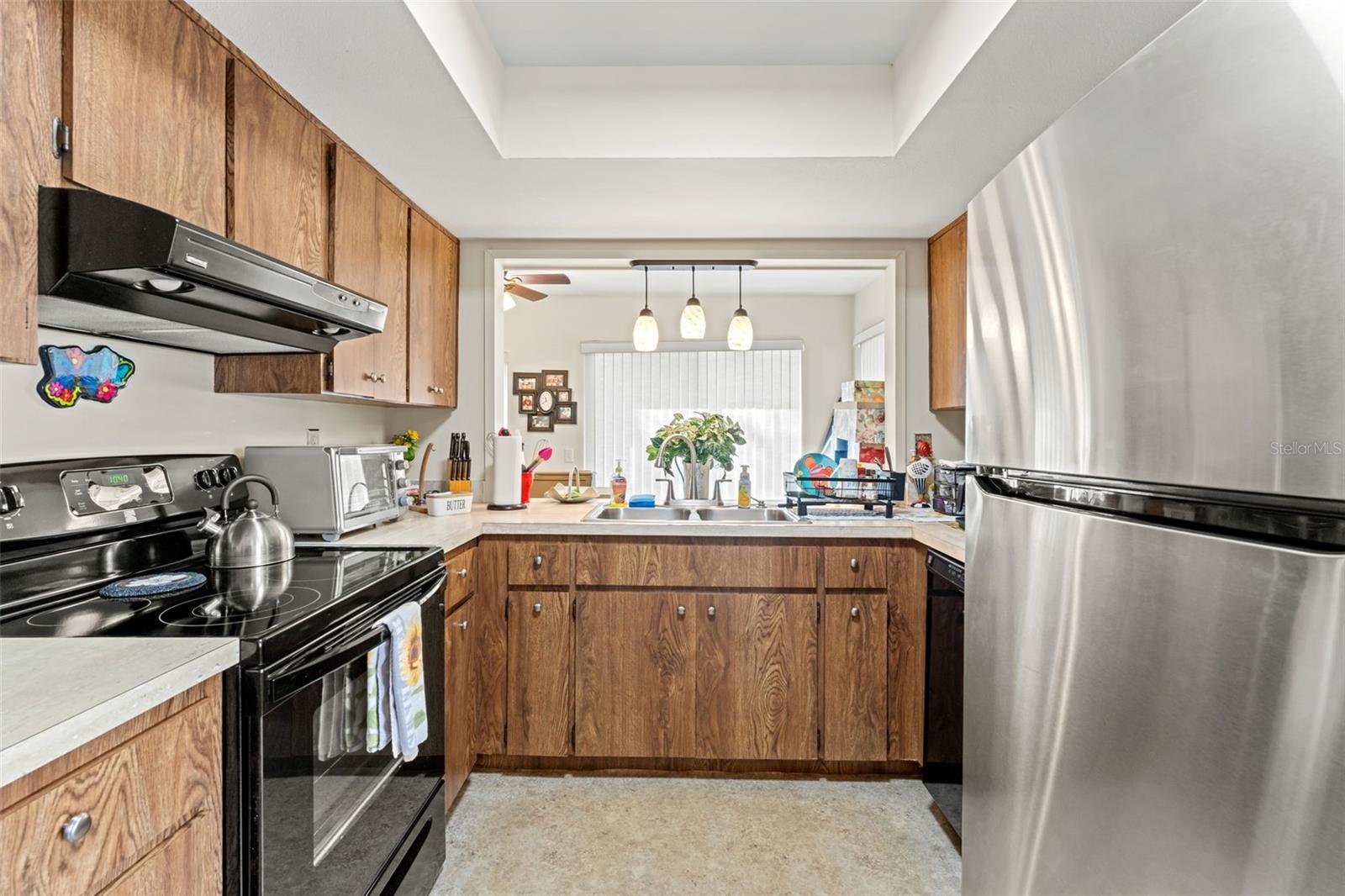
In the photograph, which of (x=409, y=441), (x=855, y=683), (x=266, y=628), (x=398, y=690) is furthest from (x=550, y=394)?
(x=266, y=628)

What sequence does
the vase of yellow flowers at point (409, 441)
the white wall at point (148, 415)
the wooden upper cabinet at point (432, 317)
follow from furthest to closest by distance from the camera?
the vase of yellow flowers at point (409, 441) → the wooden upper cabinet at point (432, 317) → the white wall at point (148, 415)

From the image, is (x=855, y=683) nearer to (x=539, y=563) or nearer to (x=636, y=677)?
(x=636, y=677)

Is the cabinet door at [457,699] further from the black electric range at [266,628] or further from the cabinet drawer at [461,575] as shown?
the black electric range at [266,628]

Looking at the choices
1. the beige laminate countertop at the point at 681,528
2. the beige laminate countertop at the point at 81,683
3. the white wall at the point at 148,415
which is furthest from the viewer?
→ the beige laminate countertop at the point at 681,528

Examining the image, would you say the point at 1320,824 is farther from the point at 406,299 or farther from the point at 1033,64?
the point at 406,299

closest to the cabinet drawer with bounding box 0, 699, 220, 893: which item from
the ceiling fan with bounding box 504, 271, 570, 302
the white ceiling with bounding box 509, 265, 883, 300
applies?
the ceiling fan with bounding box 504, 271, 570, 302

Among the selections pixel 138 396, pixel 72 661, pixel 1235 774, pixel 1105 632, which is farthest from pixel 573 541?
pixel 1235 774

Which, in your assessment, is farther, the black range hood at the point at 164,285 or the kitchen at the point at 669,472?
the black range hood at the point at 164,285

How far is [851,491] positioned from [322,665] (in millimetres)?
2057

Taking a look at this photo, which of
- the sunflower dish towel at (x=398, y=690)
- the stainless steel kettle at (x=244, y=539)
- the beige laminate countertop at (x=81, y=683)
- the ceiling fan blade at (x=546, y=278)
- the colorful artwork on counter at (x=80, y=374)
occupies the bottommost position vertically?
the sunflower dish towel at (x=398, y=690)

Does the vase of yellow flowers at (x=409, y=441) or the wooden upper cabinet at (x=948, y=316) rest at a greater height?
the wooden upper cabinet at (x=948, y=316)

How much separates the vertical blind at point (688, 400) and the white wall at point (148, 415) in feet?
11.0

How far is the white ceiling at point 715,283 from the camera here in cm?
489

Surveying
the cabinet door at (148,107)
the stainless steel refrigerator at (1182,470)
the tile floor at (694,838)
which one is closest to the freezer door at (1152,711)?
the stainless steel refrigerator at (1182,470)
